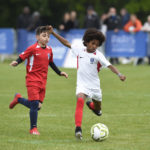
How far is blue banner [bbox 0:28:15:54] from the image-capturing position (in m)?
27.3

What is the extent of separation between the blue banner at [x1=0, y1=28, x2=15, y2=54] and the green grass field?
927cm

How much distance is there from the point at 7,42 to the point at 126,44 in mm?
6493

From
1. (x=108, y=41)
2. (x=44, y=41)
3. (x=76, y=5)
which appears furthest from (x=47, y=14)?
(x=44, y=41)

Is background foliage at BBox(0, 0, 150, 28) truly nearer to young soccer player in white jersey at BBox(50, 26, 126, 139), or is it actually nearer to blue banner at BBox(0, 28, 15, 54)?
blue banner at BBox(0, 28, 15, 54)

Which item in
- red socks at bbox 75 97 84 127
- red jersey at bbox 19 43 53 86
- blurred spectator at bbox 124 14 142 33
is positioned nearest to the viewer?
red socks at bbox 75 97 84 127

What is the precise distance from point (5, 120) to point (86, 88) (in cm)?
212

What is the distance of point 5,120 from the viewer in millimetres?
10336

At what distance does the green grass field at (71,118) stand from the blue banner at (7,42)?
30.4 feet

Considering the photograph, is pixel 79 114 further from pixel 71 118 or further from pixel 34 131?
pixel 71 118

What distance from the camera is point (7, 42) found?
27.4m

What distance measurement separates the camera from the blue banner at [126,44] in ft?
76.4

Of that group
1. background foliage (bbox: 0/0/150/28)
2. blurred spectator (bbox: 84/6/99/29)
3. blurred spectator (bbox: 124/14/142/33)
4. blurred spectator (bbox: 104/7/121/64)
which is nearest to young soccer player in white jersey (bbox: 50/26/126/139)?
blurred spectator (bbox: 124/14/142/33)

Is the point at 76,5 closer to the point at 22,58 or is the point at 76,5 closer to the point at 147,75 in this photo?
the point at 147,75

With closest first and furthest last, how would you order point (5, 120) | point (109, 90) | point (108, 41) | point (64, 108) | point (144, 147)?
point (144, 147) < point (5, 120) < point (64, 108) < point (109, 90) < point (108, 41)
